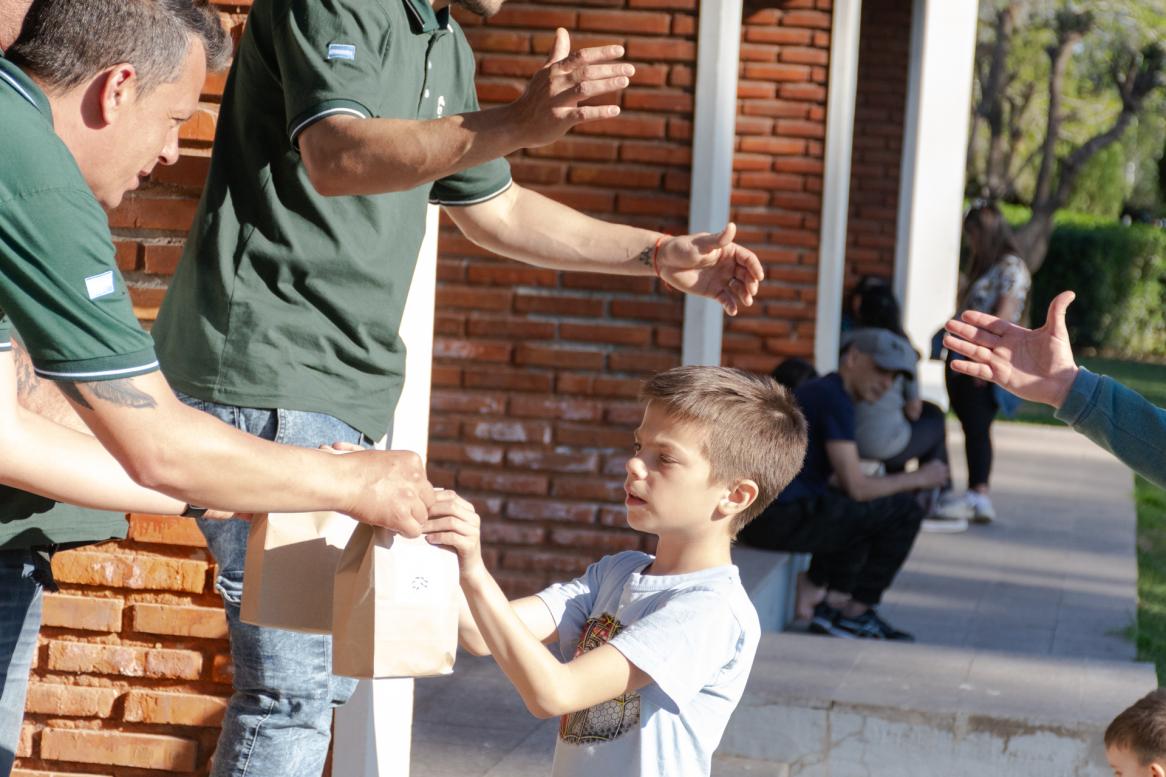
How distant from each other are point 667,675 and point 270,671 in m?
0.74

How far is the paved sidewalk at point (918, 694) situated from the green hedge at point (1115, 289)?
874 inches

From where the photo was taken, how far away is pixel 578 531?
633cm

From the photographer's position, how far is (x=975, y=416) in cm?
955

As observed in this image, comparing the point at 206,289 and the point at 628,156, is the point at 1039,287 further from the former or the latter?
the point at 206,289

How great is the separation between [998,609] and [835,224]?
2.42 meters

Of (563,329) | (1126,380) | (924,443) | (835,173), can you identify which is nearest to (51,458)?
(563,329)

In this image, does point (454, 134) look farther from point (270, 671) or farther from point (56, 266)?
point (270, 671)

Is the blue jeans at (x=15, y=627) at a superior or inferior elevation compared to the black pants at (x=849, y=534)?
superior

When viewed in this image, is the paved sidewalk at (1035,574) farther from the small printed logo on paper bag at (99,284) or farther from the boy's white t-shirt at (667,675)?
the small printed logo on paper bag at (99,284)

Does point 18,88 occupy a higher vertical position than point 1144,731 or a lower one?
higher

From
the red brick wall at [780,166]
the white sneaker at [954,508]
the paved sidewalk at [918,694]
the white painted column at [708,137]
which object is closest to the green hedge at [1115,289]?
the white sneaker at [954,508]

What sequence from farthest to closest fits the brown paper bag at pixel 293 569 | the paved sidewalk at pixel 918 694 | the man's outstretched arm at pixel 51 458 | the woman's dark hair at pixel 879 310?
the woman's dark hair at pixel 879 310
the paved sidewalk at pixel 918 694
the brown paper bag at pixel 293 569
the man's outstretched arm at pixel 51 458

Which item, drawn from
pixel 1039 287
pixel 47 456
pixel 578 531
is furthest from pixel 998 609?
pixel 1039 287

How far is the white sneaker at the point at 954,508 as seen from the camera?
9.72 m
